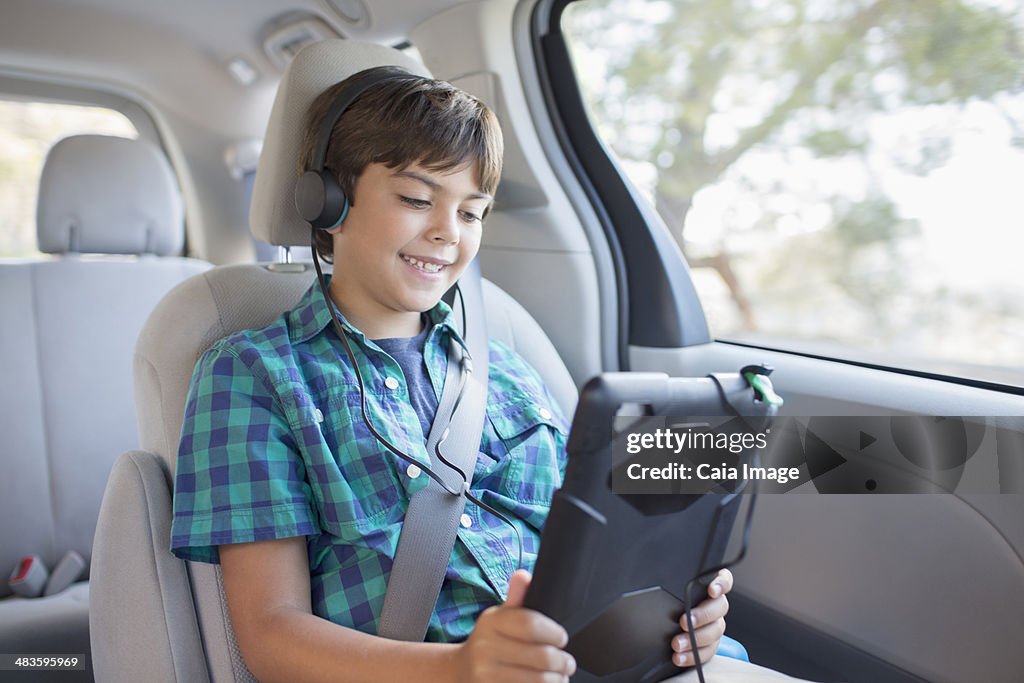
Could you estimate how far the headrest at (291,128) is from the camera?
3.73 feet

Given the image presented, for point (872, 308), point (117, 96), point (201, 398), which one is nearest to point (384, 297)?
point (201, 398)

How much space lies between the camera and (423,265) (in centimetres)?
107

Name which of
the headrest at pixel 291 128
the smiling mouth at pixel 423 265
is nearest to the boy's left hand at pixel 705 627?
the smiling mouth at pixel 423 265

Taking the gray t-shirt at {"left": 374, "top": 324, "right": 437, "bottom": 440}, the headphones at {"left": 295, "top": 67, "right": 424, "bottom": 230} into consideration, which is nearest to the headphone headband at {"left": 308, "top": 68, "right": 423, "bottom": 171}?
the headphones at {"left": 295, "top": 67, "right": 424, "bottom": 230}

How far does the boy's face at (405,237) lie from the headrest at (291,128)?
0.10 metres

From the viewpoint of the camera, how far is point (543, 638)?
64cm

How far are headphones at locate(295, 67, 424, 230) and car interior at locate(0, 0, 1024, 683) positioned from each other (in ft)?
0.28

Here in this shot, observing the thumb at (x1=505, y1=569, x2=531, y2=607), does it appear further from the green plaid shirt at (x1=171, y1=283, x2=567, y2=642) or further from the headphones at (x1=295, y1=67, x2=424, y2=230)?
the headphones at (x1=295, y1=67, x2=424, y2=230)

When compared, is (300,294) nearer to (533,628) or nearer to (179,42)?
(533,628)

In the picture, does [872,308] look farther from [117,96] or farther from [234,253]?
[117,96]

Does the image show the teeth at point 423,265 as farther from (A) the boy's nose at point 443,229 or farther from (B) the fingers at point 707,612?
(B) the fingers at point 707,612

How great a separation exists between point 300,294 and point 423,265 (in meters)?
0.25

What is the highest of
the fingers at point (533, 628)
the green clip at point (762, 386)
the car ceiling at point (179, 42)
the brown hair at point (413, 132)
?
the car ceiling at point (179, 42)

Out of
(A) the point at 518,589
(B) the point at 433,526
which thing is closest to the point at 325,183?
(B) the point at 433,526
